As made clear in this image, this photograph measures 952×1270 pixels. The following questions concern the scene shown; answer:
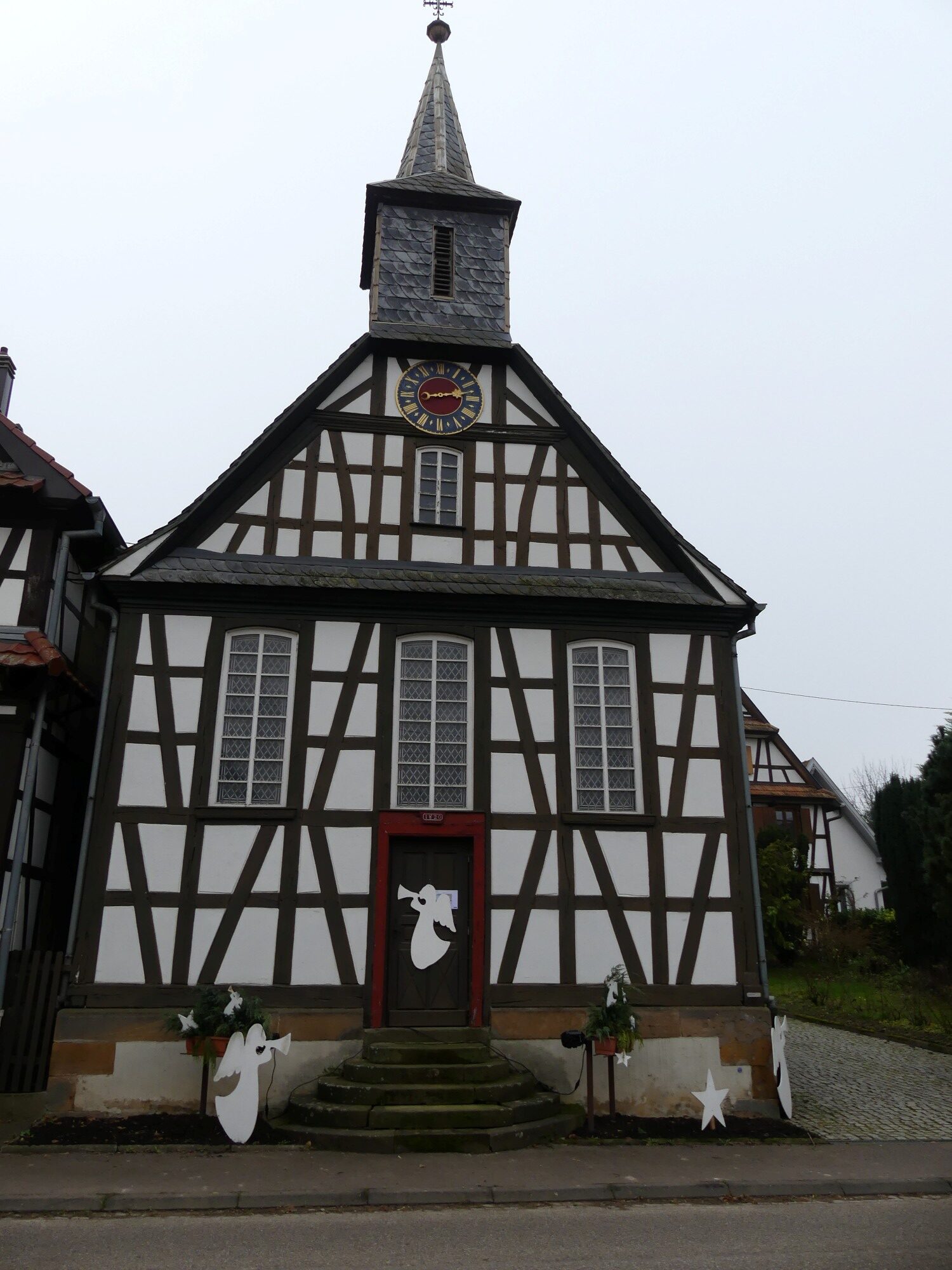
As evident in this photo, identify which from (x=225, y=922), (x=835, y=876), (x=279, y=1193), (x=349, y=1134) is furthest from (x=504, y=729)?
(x=835, y=876)

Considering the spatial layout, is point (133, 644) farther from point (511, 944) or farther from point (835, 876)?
point (835, 876)

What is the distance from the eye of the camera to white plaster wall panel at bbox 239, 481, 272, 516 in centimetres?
1268

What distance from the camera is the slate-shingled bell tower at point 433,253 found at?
47.5 feet

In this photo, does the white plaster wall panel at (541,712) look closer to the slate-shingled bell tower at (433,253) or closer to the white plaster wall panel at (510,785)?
the white plaster wall panel at (510,785)

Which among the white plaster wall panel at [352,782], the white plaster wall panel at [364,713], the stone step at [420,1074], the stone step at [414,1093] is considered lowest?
the stone step at [414,1093]

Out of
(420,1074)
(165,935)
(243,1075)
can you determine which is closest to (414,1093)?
(420,1074)

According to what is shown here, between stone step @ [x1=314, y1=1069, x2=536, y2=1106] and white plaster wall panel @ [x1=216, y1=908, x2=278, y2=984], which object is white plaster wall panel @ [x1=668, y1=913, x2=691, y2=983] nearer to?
stone step @ [x1=314, y1=1069, x2=536, y2=1106]

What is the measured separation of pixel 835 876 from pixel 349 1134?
28887mm

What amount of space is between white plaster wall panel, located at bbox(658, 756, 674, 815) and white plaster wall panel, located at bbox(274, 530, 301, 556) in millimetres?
5272

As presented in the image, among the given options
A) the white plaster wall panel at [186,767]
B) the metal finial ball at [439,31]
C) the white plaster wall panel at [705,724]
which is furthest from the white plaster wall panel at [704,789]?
the metal finial ball at [439,31]

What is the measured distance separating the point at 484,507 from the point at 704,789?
464cm

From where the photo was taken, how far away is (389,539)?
42.1ft

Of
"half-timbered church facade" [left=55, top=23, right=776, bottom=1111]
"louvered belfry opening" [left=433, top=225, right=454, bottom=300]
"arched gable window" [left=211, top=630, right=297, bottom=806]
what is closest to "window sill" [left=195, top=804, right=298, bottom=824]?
"half-timbered church facade" [left=55, top=23, right=776, bottom=1111]

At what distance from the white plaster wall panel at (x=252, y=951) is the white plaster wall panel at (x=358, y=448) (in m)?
5.79
